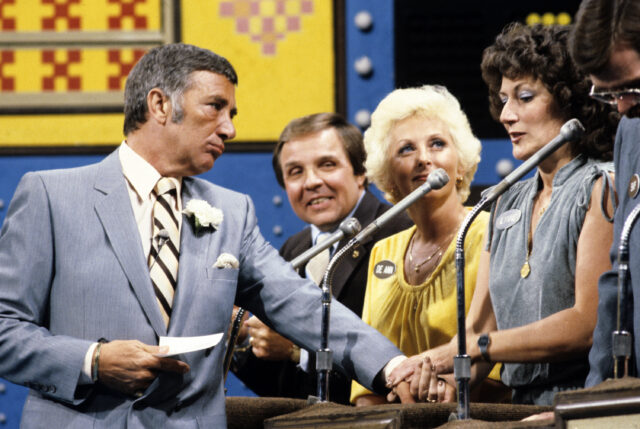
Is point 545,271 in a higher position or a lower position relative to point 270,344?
higher

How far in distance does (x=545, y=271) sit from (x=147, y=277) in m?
0.84

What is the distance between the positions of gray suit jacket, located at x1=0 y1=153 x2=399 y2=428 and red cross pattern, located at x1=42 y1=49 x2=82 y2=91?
2367 mm

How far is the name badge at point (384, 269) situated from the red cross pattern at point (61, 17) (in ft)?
7.47

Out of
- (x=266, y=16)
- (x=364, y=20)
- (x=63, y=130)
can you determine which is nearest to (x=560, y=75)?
(x=364, y=20)

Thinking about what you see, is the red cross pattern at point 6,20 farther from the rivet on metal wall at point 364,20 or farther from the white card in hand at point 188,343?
the white card in hand at point 188,343

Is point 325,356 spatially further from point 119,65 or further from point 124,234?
point 119,65

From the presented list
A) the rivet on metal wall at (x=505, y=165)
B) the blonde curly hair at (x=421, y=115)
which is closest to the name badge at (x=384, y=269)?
the blonde curly hair at (x=421, y=115)

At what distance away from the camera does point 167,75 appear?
8.00ft

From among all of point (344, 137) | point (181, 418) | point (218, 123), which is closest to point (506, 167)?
point (344, 137)

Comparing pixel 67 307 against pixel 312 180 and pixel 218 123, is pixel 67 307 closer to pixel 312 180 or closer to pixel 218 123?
pixel 218 123

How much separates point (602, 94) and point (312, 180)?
1.71 m

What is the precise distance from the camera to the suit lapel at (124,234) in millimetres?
2113

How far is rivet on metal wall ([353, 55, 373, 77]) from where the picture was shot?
4.39 meters

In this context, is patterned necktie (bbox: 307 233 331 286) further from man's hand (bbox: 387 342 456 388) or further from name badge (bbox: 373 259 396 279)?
man's hand (bbox: 387 342 456 388)
